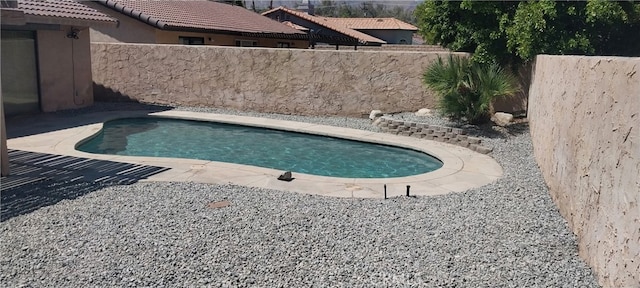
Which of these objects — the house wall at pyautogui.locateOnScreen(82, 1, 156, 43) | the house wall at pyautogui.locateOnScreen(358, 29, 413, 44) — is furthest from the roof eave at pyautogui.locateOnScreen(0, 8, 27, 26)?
the house wall at pyautogui.locateOnScreen(358, 29, 413, 44)

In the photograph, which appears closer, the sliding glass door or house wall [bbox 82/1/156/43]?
the sliding glass door

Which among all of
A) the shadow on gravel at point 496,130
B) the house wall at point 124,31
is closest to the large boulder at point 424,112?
the shadow on gravel at point 496,130

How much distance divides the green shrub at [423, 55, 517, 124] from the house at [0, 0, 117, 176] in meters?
11.8

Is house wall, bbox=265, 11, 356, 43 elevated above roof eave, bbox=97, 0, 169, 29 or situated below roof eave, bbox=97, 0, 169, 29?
above

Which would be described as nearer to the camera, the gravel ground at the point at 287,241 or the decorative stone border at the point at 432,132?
the gravel ground at the point at 287,241

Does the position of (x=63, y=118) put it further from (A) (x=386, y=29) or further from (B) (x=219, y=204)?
(A) (x=386, y=29)

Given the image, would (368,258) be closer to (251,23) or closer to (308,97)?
(308,97)

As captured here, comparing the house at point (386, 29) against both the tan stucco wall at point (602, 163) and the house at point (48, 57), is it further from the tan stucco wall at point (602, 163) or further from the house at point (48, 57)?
the tan stucco wall at point (602, 163)

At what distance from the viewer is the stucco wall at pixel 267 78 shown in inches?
669

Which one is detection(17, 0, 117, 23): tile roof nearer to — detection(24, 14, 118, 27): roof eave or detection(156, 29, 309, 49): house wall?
detection(24, 14, 118, 27): roof eave

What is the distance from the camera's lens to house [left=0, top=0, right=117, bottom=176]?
50.9 feet

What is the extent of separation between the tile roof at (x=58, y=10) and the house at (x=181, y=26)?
155 inches

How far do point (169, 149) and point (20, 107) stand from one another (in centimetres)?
615

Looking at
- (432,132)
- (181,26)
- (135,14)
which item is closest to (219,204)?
(432,132)
